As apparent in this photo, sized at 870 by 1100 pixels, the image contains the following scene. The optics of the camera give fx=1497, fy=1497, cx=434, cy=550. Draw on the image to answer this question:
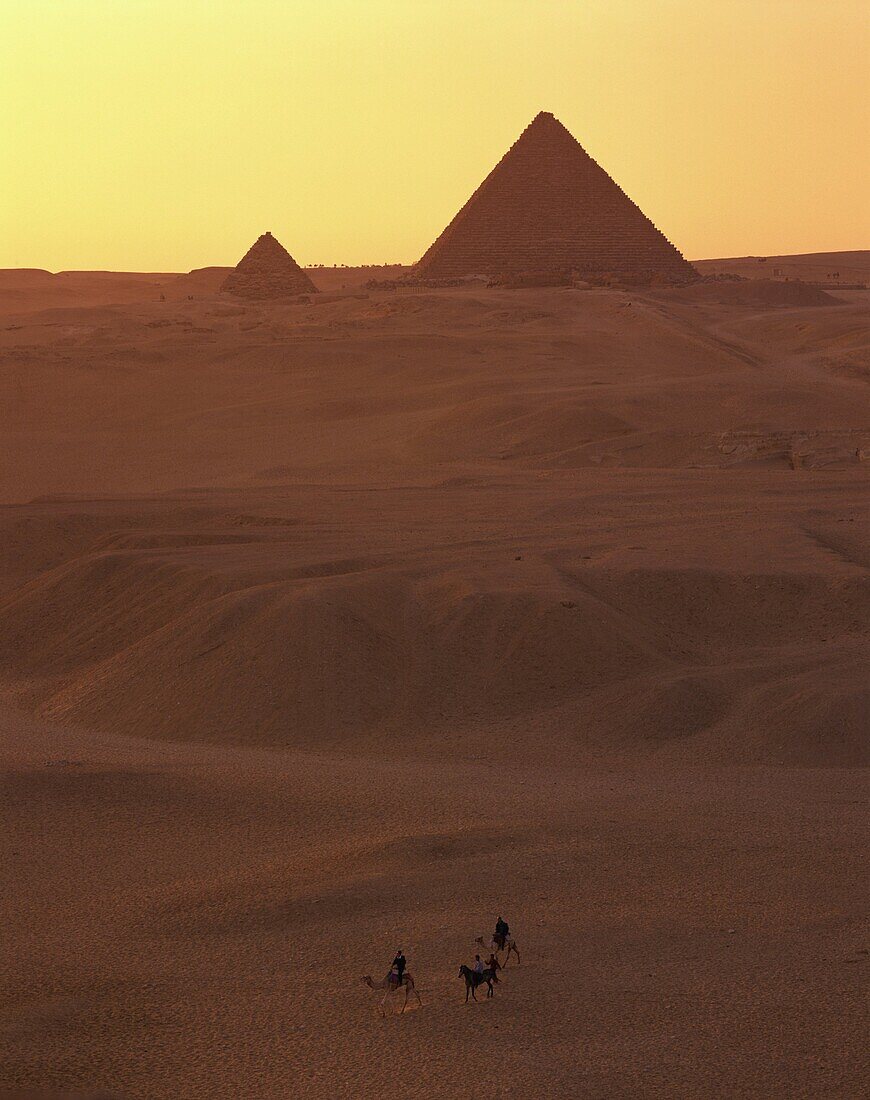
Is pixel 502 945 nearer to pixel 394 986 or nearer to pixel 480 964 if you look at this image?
pixel 480 964

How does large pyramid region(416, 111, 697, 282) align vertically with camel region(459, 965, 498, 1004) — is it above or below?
above

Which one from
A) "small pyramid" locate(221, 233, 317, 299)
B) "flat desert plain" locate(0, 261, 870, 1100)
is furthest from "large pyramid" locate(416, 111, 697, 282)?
"flat desert plain" locate(0, 261, 870, 1100)

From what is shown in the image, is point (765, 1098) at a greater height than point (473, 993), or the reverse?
point (473, 993)

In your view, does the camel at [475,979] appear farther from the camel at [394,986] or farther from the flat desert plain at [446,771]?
the camel at [394,986]

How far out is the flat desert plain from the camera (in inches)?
255

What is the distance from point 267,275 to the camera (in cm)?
6569

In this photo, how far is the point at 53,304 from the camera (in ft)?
262

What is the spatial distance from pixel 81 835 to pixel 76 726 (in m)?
3.16

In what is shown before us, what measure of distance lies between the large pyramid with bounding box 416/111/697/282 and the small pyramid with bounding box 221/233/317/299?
20.6ft

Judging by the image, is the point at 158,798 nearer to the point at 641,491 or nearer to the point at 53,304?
the point at 641,491

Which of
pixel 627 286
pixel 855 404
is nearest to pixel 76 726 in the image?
pixel 855 404

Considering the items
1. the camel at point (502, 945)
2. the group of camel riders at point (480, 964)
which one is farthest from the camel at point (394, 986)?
the camel at point (502, 945)

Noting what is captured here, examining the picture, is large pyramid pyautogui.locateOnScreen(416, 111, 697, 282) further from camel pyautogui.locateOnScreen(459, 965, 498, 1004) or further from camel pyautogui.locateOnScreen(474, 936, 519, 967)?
camel pyautogui.locateOnScreen(459, 965, 498, 1004)

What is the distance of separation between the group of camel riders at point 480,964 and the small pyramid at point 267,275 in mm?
58825
